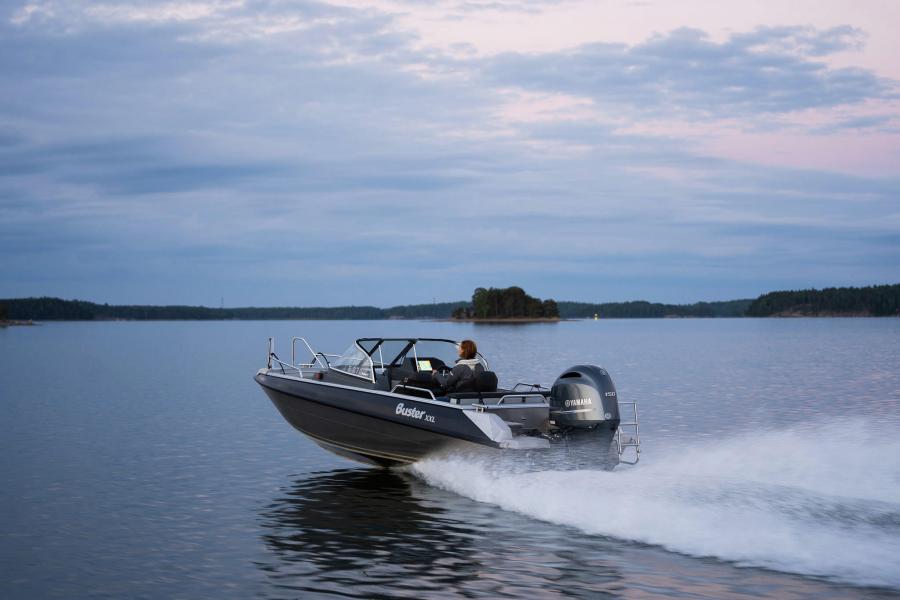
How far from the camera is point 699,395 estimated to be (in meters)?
30.9

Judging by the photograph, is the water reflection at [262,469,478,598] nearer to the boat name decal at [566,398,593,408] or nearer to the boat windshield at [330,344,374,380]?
the boat windshield at [330,344,374,380]

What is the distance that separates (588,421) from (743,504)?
7.32 ft

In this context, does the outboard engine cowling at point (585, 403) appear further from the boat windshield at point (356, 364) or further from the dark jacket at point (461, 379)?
the boat windshield at point (356, 364)

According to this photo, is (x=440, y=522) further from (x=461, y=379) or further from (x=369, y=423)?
(x=369, y=423)

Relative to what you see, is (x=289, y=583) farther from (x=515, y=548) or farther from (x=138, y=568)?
(x=515, y=548)

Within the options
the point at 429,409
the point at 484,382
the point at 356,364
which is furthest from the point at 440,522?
the point at 356,364

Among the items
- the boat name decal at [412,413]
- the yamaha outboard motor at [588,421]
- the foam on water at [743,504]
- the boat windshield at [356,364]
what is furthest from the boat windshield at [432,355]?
the yamaha outboard motor at [588,421]

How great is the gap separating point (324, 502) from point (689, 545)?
5.48 meters

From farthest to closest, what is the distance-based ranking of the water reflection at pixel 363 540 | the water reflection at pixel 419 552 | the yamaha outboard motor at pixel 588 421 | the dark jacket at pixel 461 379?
the dark jacket at pixel 461 379 → the yamaha outboard motor at pixel 588 421 → the water reflection at pixel 363 540 → the water reflection at pixel 419 552

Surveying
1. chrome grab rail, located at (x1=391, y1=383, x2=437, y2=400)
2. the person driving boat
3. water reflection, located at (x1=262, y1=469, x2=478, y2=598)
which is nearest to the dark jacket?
the person driving boat

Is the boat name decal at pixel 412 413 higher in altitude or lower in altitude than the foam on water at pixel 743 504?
higher

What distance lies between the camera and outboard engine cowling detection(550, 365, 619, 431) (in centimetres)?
1169

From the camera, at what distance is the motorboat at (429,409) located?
38.3ft

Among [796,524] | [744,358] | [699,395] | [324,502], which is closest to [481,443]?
[324,502]
